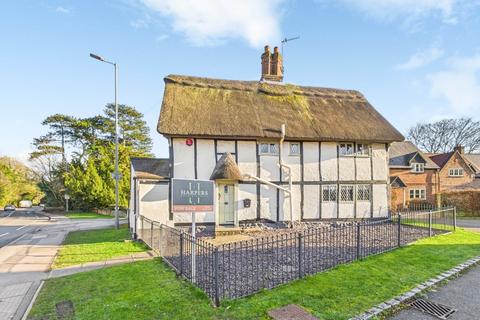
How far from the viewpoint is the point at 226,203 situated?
46.9 feet

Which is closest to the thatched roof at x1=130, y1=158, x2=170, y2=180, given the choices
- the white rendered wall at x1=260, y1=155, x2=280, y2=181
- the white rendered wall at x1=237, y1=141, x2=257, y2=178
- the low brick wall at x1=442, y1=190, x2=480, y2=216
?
the white rendered wall at x1=237, y1=141, x2=257, y2=178

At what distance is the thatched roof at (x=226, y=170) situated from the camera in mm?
13141

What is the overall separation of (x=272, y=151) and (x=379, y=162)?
22.2 feet

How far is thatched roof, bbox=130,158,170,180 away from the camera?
13.5 m

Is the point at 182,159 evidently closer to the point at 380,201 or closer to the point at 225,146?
the point at 225,146

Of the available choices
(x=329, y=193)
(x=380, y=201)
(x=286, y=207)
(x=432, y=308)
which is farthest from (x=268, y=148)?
(x=432, y=308)

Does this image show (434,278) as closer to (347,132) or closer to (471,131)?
(347,132)

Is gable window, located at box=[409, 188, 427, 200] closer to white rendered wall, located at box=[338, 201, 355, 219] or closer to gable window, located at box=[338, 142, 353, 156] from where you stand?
white rendered wall, located at box=[338, 201, 355, 219]

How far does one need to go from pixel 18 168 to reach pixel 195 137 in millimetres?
53905

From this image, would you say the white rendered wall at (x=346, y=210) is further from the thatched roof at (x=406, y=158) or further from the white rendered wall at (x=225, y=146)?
the thatched roof at (x=406, y=158)

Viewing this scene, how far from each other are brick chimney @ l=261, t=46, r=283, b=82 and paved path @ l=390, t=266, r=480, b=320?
1518cm

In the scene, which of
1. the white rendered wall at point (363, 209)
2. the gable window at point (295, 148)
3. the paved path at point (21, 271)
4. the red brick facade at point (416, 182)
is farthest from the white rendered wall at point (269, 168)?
the red brick facade at point (416, 182)

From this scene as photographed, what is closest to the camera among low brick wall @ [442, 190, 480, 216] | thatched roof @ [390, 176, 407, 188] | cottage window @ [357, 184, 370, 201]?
cottage window @ [357, 184, 370, 201]

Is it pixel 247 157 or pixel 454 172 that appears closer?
pixel 247 157
